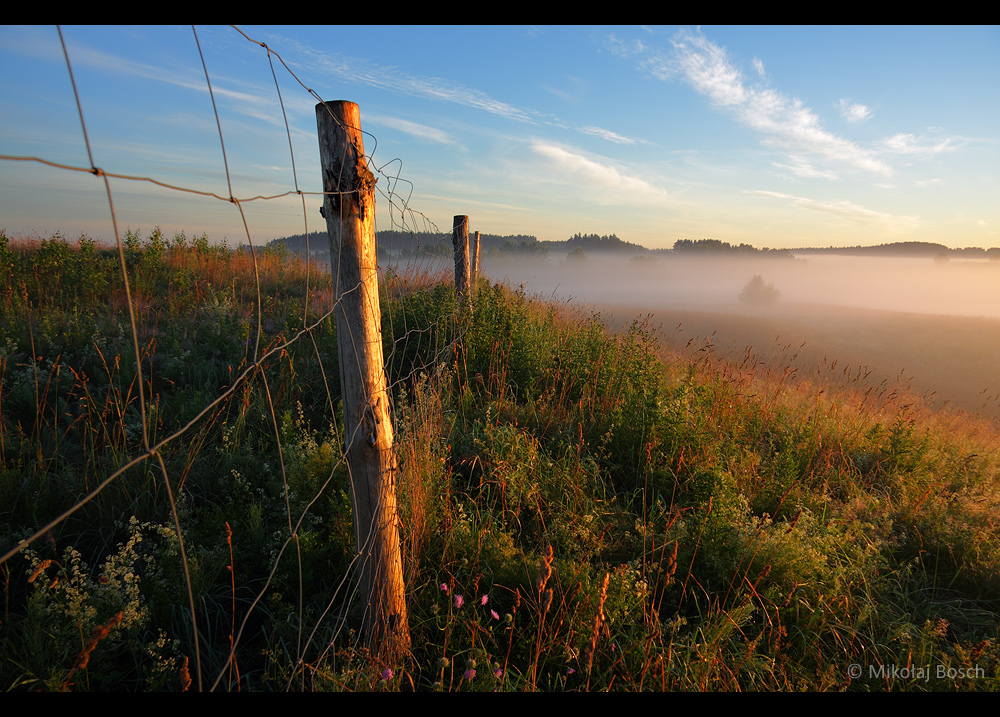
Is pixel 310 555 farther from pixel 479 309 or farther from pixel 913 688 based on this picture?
pixel 479 309

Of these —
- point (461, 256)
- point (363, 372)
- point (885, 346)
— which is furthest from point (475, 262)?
point (885, 346)

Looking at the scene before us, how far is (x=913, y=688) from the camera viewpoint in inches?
85.2

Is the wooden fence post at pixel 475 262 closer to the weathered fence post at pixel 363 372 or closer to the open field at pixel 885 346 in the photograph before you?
the open field at pixel 885 346

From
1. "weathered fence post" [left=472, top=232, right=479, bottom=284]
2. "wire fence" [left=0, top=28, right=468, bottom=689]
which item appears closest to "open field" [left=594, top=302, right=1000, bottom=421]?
"weathered fence post" [left=472, top=232, right=479, bottom=284]

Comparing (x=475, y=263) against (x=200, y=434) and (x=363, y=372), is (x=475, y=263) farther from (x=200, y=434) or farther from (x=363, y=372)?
(x=363, y=372)

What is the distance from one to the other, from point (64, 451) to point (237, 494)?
1522 mm

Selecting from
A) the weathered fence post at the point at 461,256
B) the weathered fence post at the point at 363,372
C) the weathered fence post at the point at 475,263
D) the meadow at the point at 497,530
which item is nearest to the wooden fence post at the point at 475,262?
the weathered fence post at the point at 475,263

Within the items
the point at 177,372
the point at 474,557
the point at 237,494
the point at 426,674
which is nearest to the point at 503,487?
the point at 474,557

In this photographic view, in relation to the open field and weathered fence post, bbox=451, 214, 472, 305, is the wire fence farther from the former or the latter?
the open field

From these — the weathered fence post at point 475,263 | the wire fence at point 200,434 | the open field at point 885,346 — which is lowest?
the open field at point 885,346

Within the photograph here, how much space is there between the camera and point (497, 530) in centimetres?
283

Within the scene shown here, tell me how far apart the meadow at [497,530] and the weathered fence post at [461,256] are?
226 mm

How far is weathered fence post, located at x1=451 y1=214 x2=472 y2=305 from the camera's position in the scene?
5664 millimetres

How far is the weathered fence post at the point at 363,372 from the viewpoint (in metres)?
1.82
